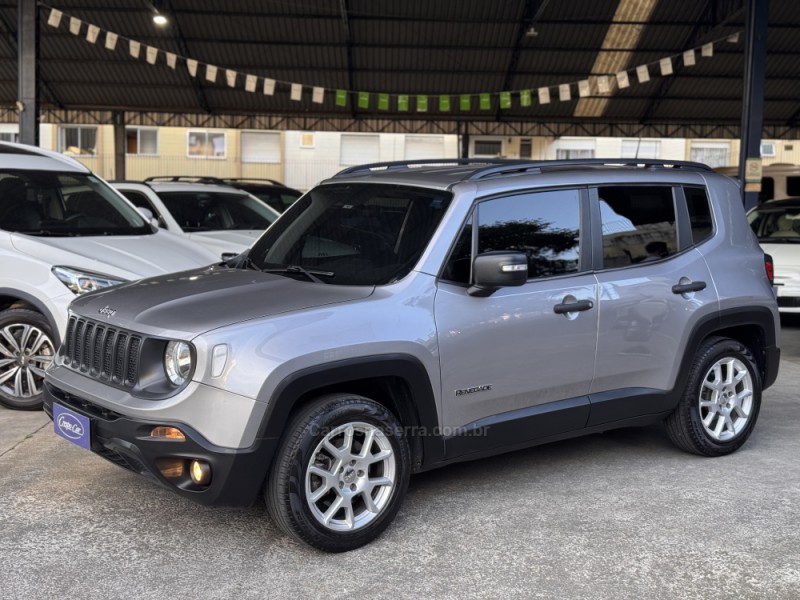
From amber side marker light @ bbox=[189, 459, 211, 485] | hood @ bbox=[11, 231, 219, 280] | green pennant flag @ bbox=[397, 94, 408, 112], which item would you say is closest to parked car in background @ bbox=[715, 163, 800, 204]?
green pennant flag @ bbox=[397, 94, 408, 112]

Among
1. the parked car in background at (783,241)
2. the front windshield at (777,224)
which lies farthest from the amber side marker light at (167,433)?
the front windshield at (777,224)

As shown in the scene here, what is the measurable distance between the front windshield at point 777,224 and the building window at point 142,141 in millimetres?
35122

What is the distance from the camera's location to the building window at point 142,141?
42312 millimetres

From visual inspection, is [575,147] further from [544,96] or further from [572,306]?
[572,306]

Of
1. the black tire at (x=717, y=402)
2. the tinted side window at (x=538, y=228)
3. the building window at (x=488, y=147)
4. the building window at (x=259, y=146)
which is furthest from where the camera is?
the building window at (x=488, y=147)

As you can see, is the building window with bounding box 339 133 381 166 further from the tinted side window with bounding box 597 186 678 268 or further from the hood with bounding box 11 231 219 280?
the tinted side window with bounding box 597 186 678 268

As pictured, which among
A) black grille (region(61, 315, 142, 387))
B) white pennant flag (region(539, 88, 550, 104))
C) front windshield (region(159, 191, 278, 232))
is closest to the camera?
black grille (region(61, 315, 142, 387))

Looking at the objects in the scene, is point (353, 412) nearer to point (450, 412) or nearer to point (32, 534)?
point (450, 412)

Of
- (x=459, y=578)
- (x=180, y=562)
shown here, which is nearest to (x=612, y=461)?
(x=459, y=578)

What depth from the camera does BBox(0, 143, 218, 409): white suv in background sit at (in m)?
5.98

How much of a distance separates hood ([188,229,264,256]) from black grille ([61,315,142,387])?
5.02 meters

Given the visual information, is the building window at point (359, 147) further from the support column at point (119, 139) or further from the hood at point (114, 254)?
the hood at point (114, 254)

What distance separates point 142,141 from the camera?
4247 centimetres

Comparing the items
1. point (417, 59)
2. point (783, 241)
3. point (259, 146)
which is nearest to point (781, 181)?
point (417, 59)
